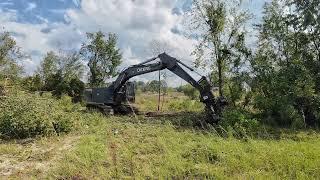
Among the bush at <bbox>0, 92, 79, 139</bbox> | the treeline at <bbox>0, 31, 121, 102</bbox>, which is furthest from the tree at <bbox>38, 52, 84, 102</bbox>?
the bush at <bbox>0, 92, 79, 139</bbox>

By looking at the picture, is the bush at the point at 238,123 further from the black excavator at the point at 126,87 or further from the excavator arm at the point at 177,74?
the black excavator at the point at 126,87

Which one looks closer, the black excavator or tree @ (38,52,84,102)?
the black excavator

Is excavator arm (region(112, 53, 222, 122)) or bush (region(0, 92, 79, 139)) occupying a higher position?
excavator arm (region(112, 53, 222, 122))

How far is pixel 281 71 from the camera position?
2003 centimetres

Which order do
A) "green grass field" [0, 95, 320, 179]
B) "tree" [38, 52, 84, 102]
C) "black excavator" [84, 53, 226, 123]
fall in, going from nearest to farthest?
"green grass field" [0, 95, 320, 179] → "black excavator" [84, 53, 226, 123] → "tree" [38, 52, 84, 102]

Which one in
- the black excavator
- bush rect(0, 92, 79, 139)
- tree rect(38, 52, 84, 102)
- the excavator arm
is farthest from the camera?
tree rect(38, 52, 84, 102)

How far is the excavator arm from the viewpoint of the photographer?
18538 mm

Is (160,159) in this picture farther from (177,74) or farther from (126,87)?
(126,87)

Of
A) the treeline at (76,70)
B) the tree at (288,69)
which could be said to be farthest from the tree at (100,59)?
the tree at (288,69)

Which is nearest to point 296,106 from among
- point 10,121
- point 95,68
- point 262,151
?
point 262,151

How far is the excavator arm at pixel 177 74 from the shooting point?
60.8 feet

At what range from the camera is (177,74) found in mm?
20562

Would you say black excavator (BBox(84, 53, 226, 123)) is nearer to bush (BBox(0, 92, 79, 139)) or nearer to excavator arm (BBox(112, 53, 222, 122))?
excavator arm (BBox(112, 53, 222, 122))

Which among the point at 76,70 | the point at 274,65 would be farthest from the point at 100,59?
the point at 274,65
